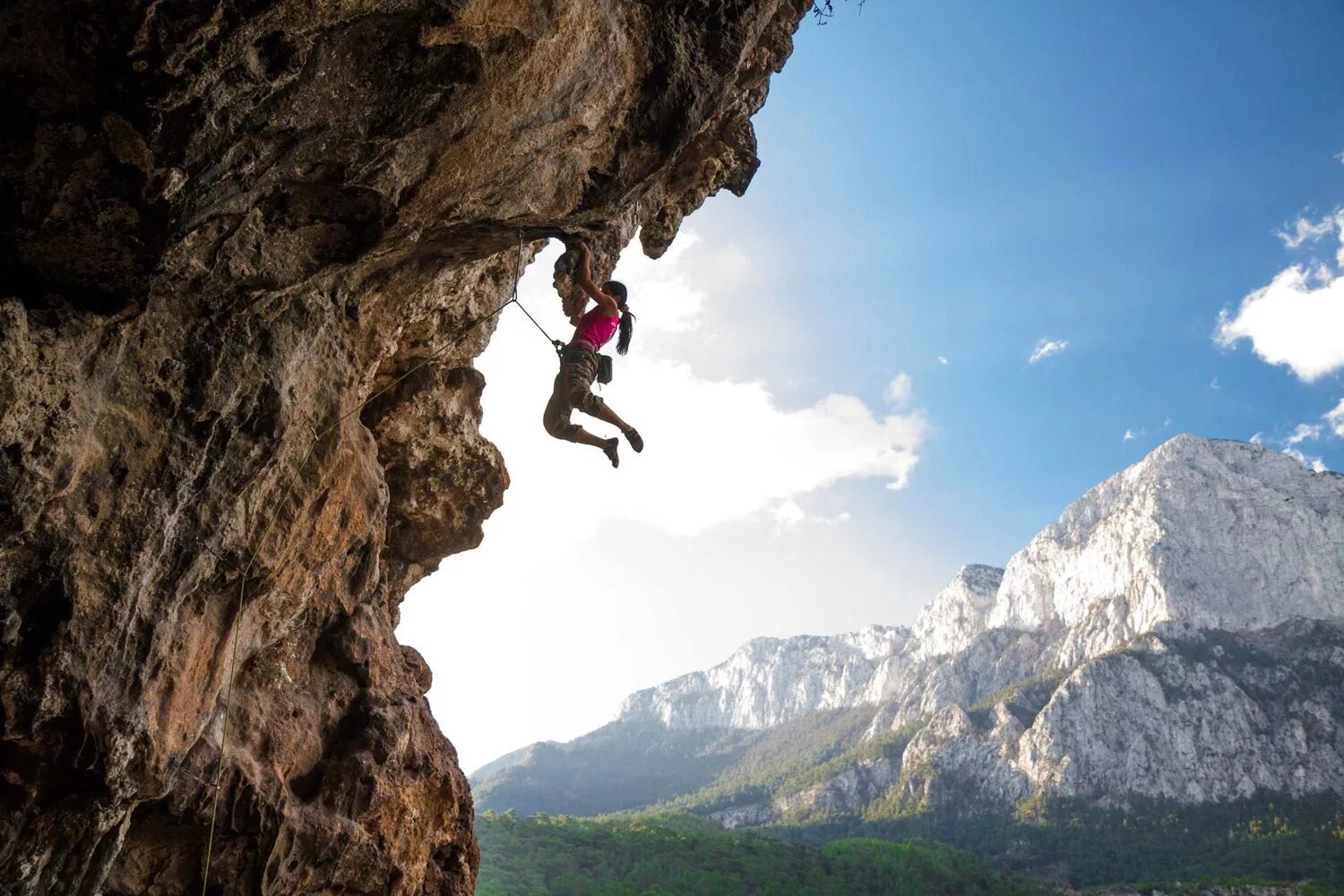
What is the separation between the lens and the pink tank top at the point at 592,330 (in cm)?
708

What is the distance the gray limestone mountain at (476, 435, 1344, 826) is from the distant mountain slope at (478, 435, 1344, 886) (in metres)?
0.24

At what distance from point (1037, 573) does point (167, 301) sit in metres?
133

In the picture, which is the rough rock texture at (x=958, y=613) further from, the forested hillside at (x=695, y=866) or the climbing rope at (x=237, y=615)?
the climbing rope at (x=237, y=615)

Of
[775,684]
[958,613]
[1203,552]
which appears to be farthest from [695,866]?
[775,684]

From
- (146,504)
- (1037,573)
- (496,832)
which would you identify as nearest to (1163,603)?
(1037,573)

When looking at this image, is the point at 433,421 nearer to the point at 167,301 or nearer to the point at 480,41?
the point at 167,301

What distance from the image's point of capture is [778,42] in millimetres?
7609

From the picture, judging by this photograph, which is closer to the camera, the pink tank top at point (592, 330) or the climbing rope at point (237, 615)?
the climbing rope at point (237, 615)

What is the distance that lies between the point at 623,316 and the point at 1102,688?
303ft

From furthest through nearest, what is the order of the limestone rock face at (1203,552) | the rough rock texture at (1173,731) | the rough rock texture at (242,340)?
the limestone rock face at (1203,552), the rough rock texture at (1173,731), the rough rock texture at (242,340)

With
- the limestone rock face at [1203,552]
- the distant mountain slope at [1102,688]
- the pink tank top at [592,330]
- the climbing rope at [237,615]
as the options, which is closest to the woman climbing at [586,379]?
the pink tank top at [592,330]

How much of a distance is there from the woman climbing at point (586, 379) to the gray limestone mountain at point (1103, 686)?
87409 millimetres

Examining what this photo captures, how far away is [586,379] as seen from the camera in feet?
22.8

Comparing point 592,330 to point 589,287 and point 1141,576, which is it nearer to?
point 589,287
